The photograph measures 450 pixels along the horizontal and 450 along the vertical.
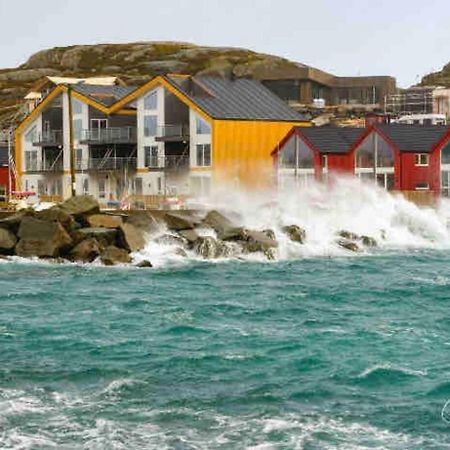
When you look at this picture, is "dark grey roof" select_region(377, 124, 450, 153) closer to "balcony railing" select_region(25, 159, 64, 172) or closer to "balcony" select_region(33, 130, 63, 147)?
"balcony" select_region(33, 130, 63, 147)

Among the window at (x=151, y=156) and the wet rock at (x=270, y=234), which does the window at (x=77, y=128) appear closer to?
the window at (x=151, y=156)

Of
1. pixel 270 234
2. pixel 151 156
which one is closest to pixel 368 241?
pixel 270 234

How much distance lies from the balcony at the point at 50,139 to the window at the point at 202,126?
15.0 metres

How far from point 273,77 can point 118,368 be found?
110 m

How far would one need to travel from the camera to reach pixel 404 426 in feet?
75.1

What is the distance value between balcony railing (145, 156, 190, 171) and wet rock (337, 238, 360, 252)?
23.6 metres

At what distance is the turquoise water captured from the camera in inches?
891

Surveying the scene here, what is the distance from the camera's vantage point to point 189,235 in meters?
59.0

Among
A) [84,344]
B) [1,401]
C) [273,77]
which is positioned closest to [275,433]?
[1,401]

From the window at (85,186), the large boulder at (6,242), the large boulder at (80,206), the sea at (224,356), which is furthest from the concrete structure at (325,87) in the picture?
the sea at (224,356)

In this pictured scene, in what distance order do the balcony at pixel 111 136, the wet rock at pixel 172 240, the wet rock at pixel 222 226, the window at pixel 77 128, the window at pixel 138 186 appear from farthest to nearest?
the window at pixel 77 128
the balcony at pixel 111 136
the window at pixel 138 186
the wet rock at pixel 222 226
the wet rock at pixel 172 240

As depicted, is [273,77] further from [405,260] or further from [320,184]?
[405,260]

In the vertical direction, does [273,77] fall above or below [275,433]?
above

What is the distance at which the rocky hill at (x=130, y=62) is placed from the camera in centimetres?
16750
